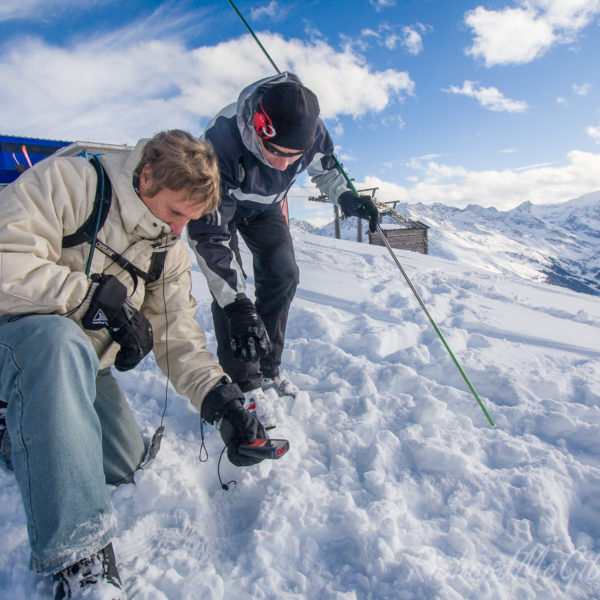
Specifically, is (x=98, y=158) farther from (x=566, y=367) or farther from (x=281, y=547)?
(x=566, y=367)

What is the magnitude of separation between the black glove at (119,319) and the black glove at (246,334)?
571mm

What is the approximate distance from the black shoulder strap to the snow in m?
1.13

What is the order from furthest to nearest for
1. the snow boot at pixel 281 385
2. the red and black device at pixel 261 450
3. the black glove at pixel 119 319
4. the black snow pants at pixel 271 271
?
1. the black snow pants at pixel 271 271
2. the snow boot at pixel 281 385
3. the red and black device at pixel 261 450
4. the black glove at pixel 119 319

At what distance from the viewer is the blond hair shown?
70.4 inches

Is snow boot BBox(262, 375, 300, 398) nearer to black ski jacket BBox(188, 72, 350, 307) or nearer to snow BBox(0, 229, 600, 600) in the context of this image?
snow BBox(0, 229, 600, 600)

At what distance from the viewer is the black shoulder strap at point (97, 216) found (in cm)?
178

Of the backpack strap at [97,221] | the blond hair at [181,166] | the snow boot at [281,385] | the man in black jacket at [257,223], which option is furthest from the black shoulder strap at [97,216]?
the snow boot at [281,385]

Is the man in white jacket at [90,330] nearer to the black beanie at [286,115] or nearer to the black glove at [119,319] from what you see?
the black glove at [119,319]

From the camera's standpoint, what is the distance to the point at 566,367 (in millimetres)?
3143

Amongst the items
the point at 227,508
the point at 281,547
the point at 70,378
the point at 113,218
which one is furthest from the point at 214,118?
the point at 281,547

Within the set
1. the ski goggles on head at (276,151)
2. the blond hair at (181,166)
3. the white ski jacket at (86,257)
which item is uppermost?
the ski goggles on head at (276,151)

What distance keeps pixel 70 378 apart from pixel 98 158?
3.56ft

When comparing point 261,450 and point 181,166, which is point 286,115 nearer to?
point 181,166

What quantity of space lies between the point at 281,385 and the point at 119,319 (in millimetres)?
1368
